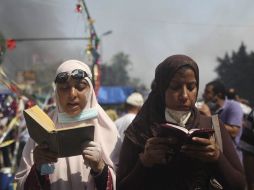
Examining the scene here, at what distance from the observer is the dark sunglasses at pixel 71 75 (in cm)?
271

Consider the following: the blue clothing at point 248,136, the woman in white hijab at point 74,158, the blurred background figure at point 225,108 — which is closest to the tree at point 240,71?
the blurred background figure at point 225,108

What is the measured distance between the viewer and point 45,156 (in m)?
2.47

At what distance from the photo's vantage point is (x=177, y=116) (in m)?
2.47

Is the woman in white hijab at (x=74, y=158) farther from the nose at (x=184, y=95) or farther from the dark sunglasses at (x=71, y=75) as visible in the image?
the nose at (x=184, y=95)

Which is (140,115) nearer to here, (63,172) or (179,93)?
(179,93)

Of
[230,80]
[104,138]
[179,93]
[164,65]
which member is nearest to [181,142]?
[179,93]

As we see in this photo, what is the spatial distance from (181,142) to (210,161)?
8.6 inches

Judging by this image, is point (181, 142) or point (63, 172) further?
point (63, 172)

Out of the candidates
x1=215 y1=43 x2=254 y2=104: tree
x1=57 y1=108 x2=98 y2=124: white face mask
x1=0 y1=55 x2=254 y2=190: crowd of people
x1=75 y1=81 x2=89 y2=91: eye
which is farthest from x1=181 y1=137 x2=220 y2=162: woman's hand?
x1=215 y1=43 x2=254 y2=104: tree

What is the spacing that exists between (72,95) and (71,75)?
0.14 meters

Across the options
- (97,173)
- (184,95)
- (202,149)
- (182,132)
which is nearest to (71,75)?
(97,173)

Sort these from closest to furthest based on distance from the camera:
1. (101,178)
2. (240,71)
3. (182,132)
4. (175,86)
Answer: (182,132), (175,86), (101,178), (240,71)

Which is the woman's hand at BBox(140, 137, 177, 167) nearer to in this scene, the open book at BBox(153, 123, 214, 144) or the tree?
the open book at BBox(153, 123, 214, 144)

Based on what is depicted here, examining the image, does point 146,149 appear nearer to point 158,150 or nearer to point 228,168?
point 158,150
